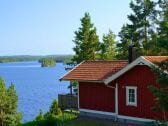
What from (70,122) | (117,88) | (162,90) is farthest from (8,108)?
(162,90)

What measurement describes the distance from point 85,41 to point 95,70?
1875cm

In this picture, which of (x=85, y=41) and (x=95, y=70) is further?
(x=85, y=41)

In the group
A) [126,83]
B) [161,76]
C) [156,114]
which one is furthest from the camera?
[126,83]

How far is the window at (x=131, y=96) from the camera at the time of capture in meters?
28.0

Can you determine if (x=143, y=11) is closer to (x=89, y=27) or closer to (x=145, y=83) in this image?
(x=89, y=27)

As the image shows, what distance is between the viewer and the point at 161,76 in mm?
19016

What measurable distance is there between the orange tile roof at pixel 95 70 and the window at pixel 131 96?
7.77ft

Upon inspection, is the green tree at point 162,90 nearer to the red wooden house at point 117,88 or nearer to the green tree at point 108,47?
the red wooden house at point 117,88

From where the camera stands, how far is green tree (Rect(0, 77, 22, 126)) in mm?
53688

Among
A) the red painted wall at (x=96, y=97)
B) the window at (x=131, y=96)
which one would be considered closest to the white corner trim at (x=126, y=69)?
the window at (x=131, y=96)

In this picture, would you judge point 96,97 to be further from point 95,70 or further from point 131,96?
point 131,96

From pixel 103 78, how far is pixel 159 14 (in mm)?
19644

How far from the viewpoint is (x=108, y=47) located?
5956 cm

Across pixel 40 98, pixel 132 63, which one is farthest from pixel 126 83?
pixel 40 98
